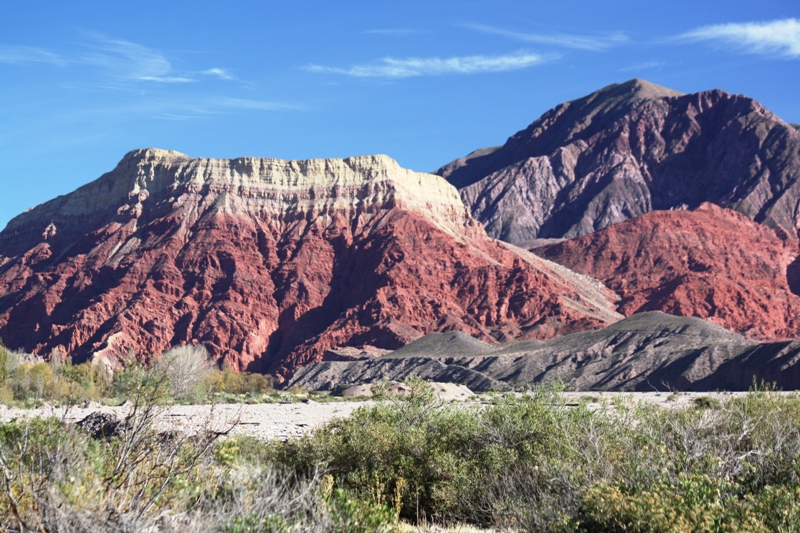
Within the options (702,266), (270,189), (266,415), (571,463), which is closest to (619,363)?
(266,415)

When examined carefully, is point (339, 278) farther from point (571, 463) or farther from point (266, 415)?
point (571, 463)

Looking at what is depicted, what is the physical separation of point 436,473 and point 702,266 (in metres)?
126

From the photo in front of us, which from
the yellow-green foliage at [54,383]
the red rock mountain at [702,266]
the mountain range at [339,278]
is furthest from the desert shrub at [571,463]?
the red rock mountain at [702,266]

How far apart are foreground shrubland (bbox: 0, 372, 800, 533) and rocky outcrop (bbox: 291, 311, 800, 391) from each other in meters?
48.4

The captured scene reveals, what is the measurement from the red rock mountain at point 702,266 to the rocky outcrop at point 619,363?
87.6 ft

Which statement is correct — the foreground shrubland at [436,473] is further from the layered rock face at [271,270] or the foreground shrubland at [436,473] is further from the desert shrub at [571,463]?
the layered rock face at [271,270]

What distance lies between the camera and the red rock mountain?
11931 cm

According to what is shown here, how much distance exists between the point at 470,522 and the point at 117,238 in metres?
117

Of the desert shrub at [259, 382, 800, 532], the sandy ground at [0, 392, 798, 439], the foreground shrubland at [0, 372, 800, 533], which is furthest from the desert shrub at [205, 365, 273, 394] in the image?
the desert shrub at [259, 382, 800, 532]

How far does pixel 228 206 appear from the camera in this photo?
12656 centimetres

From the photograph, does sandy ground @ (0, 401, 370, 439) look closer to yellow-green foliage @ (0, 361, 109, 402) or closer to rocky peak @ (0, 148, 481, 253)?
yellow-green foliage @ (0, 361, 109, 402)

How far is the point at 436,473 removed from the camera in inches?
733

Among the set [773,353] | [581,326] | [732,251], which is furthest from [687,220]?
[773,353]

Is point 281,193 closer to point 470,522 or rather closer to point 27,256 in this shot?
point 27,256
